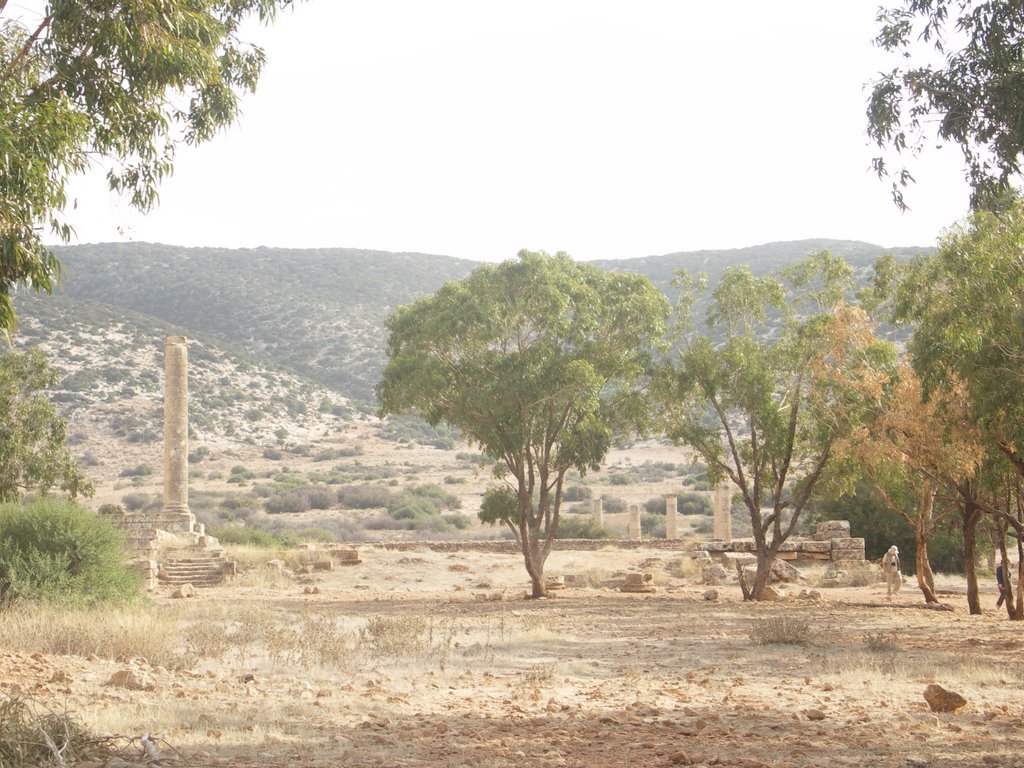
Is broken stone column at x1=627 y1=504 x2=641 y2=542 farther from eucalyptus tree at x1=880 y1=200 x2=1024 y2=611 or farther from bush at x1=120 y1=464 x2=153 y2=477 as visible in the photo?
eucalyptus tree at x1=880 y1=200 x2=1024 y2=611

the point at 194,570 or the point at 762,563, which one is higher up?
the point at 762,563

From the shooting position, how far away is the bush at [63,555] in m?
16.4

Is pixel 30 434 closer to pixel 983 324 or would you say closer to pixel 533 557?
pixel 533 557

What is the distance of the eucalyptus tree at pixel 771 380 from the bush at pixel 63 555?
11906 mm

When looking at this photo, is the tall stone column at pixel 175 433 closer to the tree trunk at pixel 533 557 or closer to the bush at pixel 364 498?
the tree trunk at pixel 533 557

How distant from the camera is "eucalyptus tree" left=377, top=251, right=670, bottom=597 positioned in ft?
72.9

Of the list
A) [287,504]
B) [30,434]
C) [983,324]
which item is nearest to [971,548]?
[983,324]

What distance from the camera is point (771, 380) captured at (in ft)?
75.2

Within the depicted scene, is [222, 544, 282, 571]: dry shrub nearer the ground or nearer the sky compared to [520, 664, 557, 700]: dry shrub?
nearer the ground

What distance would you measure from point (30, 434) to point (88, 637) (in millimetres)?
15362

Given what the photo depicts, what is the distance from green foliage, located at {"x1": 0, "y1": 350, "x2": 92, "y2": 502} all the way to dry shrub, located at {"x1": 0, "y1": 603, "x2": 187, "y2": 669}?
13.1m

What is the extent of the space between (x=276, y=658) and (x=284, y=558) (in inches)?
845

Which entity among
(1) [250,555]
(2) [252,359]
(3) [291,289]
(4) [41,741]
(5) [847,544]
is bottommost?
(1) [250,555]

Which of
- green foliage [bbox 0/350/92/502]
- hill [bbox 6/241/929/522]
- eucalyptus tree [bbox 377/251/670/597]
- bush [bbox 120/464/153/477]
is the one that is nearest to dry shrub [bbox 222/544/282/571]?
green foliage [bbox 0/350/92/502]
